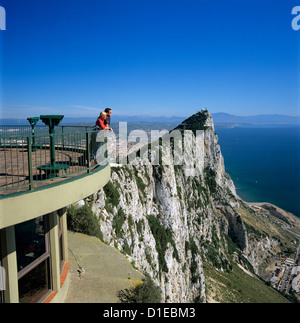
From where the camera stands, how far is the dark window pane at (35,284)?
568cm

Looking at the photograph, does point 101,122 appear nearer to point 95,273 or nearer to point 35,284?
point 35,284

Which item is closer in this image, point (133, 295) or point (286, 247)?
point (133, 295)

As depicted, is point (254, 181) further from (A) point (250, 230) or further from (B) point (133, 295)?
(B) point (133, 295)

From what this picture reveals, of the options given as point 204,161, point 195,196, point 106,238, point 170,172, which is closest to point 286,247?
point 204,161

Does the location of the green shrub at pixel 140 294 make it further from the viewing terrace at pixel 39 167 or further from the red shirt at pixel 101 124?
the red shirt at pixel 101 124

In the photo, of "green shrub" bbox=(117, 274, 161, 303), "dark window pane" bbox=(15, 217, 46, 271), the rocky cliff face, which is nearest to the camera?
"dark window pane" bbox=(15, 217, 46, 271)

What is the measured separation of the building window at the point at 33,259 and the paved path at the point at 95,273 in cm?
142

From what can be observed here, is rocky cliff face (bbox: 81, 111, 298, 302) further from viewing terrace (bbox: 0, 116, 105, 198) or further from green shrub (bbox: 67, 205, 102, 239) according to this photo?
viewing terrace (bbox: 0, 116, 105, 198)

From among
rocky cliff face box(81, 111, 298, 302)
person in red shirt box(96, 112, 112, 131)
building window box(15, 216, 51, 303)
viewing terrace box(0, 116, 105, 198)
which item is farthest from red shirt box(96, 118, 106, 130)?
rocky cliff face box(81, 111, 298, 302)

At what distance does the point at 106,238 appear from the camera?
17062 millimetres

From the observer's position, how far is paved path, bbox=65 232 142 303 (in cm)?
775

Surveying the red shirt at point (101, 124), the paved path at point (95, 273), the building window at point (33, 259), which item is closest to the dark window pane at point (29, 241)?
the building window at point (33, 259)

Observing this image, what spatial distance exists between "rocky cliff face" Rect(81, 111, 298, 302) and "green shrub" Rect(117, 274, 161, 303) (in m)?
7.65
